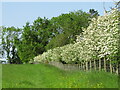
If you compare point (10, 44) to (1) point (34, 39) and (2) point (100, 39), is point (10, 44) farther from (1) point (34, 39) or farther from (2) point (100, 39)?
(2) point (100, 39)

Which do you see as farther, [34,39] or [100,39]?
[34,39]

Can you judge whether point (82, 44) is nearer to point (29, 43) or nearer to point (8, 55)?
point (29, 43)

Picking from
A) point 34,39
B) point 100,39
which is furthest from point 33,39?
point 100,39

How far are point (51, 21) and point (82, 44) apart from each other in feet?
194

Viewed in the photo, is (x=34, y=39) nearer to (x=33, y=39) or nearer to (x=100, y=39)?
(x=33, y=39)

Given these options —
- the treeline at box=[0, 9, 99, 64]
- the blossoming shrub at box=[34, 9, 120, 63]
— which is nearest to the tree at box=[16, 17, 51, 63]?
the treeline at box=[0, 9, 99, 64]

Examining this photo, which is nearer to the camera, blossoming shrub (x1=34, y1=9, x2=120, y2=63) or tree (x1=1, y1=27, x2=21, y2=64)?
blossoming shrub (x1=34, y1=9, x2=120, y2=63)

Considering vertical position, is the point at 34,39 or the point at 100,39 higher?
the point at 34,39

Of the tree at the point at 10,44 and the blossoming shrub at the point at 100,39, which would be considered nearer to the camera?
the blossoming shrub at the point at 100,39

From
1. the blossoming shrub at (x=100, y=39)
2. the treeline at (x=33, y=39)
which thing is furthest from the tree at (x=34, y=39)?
the blossoming shrub at (x=100, y=39)

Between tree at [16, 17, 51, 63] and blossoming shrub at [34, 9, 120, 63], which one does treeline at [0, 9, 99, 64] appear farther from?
blossoming shrub at [34, 9, 120, 63]

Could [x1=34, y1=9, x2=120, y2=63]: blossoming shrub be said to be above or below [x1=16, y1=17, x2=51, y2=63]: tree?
below

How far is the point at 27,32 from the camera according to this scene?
283 ft

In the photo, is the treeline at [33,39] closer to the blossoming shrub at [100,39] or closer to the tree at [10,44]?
the tree at [10,44]
